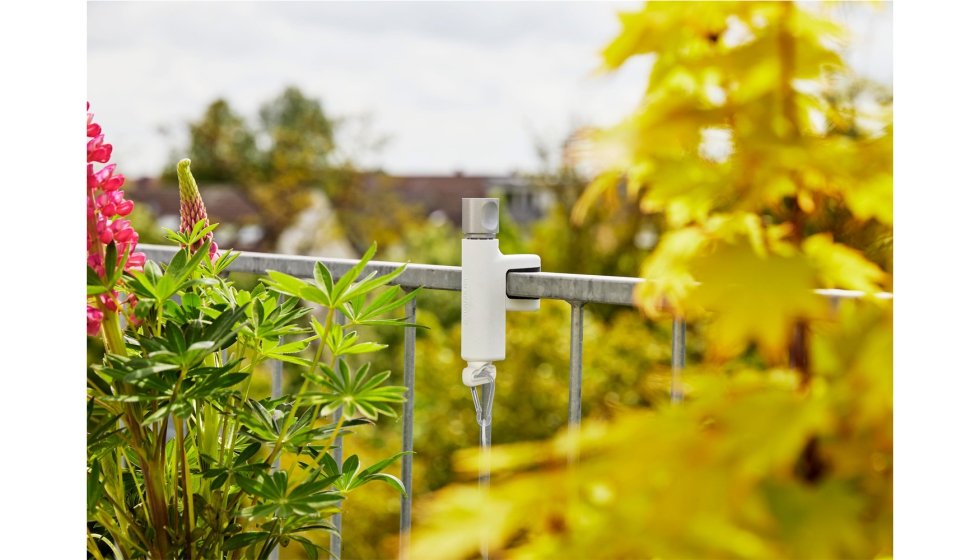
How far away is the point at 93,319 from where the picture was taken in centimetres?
88

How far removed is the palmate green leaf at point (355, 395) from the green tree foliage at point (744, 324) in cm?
22

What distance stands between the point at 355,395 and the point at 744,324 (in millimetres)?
459

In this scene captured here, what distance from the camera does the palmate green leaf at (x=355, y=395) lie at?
829 millimetres

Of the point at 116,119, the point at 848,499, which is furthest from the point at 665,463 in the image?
the point at 116,119

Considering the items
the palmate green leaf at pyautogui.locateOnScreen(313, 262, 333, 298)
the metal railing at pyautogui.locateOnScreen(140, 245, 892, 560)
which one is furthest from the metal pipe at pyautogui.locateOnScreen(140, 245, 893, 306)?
the palmate green leaf at pyautogui.locateOnScreen(313, 262, 333, 298)

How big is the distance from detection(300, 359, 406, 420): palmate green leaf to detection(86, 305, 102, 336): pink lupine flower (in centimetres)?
26

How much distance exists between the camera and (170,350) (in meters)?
0.83

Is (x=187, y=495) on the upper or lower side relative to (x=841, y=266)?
lower

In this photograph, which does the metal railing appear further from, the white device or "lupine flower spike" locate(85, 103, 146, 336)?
"lupine flower spike" locate(85, 103, 146, 336)

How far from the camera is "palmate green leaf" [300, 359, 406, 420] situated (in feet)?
2.72

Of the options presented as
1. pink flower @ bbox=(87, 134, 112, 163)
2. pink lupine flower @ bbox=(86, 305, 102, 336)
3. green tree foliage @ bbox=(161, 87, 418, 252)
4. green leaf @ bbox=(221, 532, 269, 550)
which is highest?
green tree foliage @ bbox=(161, 87, 418, 252)

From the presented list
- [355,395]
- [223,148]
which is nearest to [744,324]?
[355,395]

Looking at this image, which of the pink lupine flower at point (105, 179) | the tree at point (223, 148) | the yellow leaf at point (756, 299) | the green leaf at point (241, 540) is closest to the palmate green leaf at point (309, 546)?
the green leaf at point (241, 540)

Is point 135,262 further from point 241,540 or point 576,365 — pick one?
point 576,365
